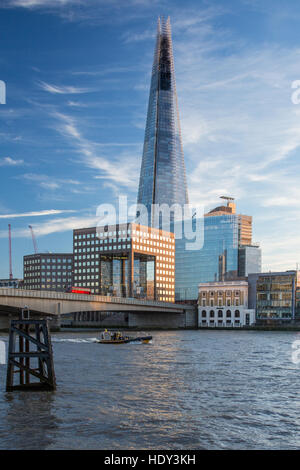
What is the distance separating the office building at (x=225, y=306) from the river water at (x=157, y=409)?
131247 millimetres

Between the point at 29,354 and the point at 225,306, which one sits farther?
the point at 225,306

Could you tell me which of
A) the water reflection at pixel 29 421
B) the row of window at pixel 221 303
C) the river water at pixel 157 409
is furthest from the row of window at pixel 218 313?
the water reflection at pixel 29 421

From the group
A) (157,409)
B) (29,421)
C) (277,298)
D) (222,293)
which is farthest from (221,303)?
(29,421)

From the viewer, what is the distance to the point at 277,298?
183500mm

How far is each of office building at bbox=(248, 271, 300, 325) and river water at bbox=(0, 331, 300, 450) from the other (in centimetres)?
12559

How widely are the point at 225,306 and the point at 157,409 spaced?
526 feet

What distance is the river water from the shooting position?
27.5 meters

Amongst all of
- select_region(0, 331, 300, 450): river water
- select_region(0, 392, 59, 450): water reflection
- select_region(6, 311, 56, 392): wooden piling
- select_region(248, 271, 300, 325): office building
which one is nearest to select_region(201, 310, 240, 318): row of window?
select_region(248, 271, 300, 325): office building

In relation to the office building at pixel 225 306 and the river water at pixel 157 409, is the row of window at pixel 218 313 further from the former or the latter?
the river water at pixel 157 409

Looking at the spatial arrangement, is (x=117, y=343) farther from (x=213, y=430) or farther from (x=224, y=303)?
(x=224, y=303)

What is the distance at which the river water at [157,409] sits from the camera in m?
27.5

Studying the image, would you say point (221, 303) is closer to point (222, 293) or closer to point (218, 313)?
point (222, 293)
